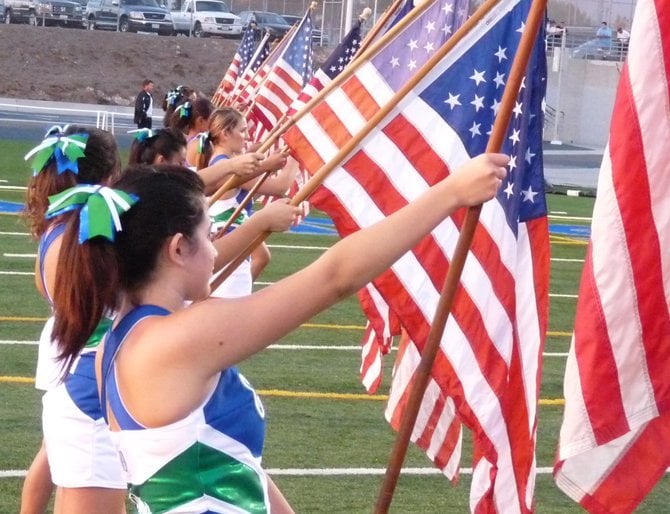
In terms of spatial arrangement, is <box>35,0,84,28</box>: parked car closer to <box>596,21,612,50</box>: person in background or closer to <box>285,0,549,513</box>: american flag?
<box>596,21,612,50</box>: person in background

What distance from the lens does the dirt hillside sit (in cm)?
4359

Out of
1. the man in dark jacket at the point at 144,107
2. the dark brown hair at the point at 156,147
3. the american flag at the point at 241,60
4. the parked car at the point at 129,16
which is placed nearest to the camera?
the dark brown hair at the point at 156,147

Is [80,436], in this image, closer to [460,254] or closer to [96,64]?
[460,254]

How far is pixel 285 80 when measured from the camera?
12266 mm

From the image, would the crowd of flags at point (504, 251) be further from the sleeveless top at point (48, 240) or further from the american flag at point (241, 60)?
the american flag at point (241, 60)

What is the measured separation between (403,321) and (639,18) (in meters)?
1.71

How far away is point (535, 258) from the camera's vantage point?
15.4 ft

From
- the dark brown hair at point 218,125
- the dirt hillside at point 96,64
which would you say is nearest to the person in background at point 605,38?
the dirt hillside at point 96,64

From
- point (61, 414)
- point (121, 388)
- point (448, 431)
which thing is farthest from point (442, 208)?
point (448, 431)

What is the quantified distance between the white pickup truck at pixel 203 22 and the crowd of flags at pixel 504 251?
4243 centimetres

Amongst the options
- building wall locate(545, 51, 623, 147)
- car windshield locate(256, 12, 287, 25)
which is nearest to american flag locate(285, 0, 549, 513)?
building wall locate(545, 51, 623, 147)

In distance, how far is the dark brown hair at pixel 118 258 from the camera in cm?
307

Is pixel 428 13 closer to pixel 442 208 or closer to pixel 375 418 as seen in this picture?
pixel 442 208

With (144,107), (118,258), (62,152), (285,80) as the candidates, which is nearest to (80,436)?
(62,152)
